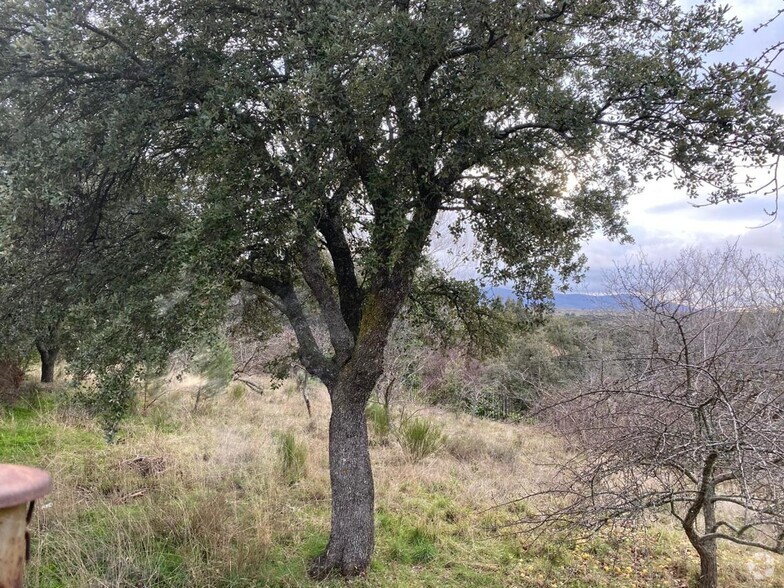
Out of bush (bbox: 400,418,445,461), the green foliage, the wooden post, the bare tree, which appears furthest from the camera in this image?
the green foliage

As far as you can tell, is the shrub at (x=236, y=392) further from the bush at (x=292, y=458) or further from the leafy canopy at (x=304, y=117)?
the leafy canopy at (x=304, y=117)

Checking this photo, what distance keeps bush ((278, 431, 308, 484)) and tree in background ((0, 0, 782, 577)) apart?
8.25ft

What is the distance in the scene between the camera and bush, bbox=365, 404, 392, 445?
9.31 meters

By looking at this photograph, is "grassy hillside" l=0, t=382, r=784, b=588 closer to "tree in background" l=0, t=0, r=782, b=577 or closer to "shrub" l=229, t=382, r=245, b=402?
Answer: "tree in background" l=0, t=0, r=782, b=577

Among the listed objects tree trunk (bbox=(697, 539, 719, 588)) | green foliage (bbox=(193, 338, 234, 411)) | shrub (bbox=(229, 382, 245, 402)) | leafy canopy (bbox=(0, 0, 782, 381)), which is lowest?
tree trunk (bbox=(697, 539, 719, 588))

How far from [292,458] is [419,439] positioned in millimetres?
2529

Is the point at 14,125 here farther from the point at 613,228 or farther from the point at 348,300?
the point at 613,228

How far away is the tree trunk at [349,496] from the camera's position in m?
4.44

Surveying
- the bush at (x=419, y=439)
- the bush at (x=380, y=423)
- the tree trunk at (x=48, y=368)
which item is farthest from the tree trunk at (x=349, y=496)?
the tree trunk at (x=48, y=368)

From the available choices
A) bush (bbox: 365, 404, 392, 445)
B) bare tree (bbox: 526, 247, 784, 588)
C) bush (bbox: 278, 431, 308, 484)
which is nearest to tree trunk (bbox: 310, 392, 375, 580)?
bare tree (bbox: 526, 247, 784, 588)

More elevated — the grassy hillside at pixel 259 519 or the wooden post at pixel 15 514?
the wooden post at pixel 15 514

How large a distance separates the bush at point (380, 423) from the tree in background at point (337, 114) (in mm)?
4823

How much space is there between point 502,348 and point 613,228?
196cm

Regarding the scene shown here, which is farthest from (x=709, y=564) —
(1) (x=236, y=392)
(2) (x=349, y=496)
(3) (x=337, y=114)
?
(1) (x=236, y=392)
